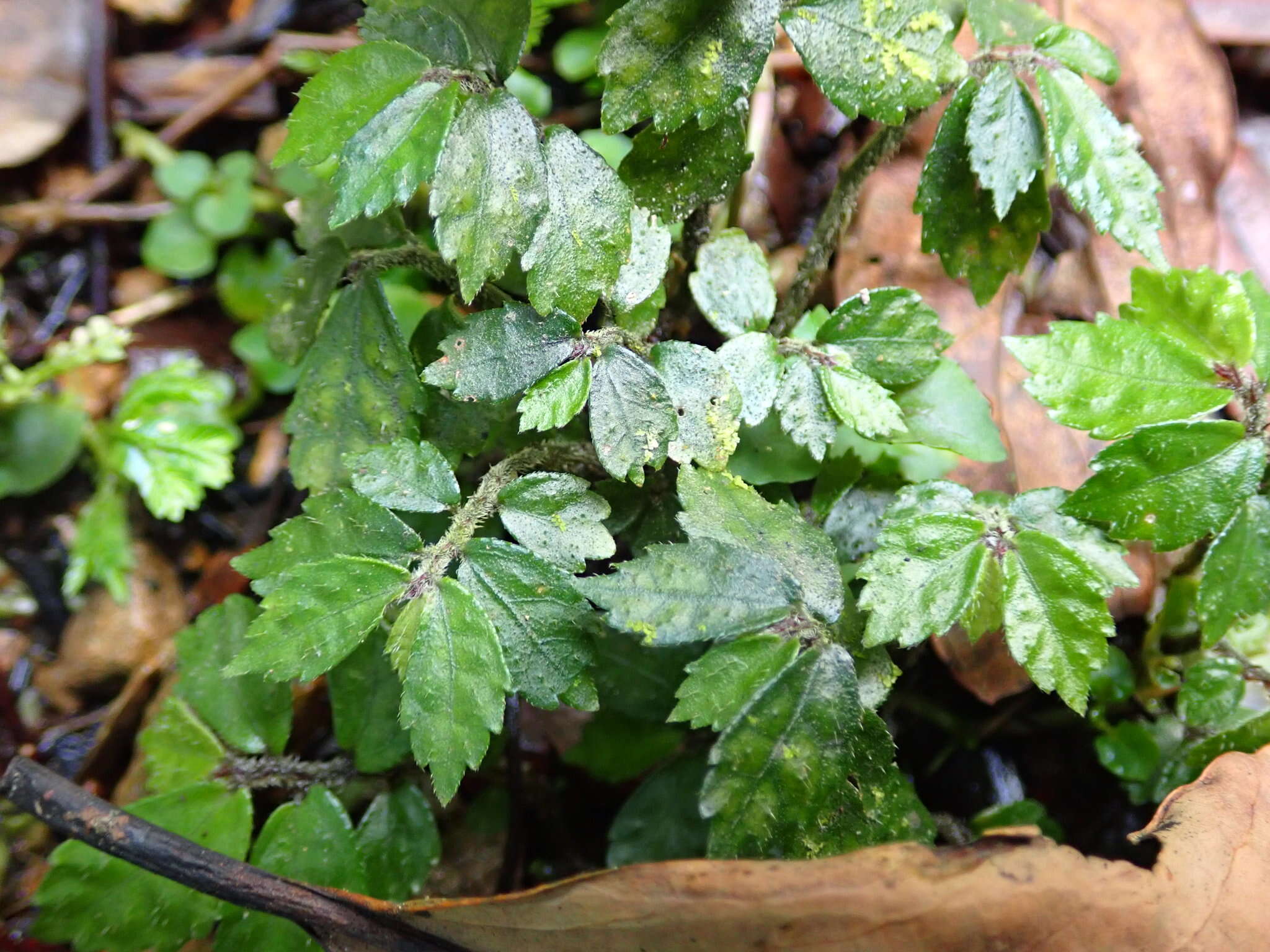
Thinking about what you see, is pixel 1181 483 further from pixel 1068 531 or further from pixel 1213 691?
pixel 1213 691

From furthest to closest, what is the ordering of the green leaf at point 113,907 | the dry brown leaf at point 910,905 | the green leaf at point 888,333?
1. the green leaf at point 113,907
2. the green leaf at point 888,333
3. the dry brown leaf at point 910,905

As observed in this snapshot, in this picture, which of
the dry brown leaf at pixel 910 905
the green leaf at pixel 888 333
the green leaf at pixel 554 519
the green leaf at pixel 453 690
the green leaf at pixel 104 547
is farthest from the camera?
the green leaf at pixel 104 547

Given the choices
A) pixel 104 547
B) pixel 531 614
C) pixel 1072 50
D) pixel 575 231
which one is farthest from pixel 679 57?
pixel 104 547

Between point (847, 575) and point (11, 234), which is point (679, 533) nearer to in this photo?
point (847, 575)

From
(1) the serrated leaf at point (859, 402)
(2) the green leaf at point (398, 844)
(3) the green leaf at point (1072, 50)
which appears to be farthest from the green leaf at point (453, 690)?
(3) the green leaf at point (1072, 50)

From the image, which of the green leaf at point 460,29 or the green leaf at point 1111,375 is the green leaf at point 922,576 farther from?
the green leaf at point 460,29

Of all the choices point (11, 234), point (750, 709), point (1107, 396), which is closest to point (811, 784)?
point (750, 709)
